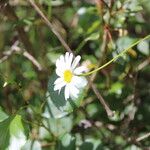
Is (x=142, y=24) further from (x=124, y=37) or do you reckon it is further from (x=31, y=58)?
(x=31, y=58)

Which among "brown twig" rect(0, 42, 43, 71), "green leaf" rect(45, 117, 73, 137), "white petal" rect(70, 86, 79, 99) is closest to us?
"white petal" rect(70, 86, 79, 99)

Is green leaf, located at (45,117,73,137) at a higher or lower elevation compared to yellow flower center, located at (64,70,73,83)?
lower

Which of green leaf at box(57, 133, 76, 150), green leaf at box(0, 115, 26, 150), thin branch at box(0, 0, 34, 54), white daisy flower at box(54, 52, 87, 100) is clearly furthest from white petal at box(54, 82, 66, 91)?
thin branch at box(0, 0, 34, 54)

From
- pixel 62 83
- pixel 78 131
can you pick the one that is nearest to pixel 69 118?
pixel 78 131

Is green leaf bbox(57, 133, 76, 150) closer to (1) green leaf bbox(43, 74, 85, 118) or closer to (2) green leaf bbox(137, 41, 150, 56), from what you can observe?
(1) green leaf bbox(43, 74, 85, 118)

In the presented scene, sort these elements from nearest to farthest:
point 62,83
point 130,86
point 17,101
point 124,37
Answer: point 62,83, point 124,37, point 130,86, point 17,101

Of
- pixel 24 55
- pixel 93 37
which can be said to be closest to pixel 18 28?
pixel 24 55
